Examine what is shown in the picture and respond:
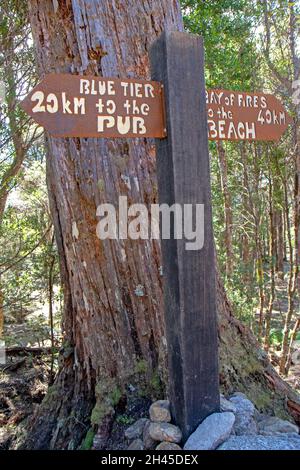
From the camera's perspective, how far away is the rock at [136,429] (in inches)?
97.9

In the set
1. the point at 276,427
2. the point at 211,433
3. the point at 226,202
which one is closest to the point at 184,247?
the point at 211,433

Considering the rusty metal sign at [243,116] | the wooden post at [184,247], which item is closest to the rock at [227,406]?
the wooden post at [184,247]

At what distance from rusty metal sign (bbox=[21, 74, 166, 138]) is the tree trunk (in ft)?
2.19

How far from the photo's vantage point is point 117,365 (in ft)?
9.34

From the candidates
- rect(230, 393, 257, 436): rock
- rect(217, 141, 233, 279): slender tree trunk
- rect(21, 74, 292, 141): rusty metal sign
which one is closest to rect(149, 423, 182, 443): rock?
rect(230, 393, 257, 436): rock

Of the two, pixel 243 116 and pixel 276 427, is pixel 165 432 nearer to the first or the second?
pixel 276 427

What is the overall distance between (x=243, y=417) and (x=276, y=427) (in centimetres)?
21

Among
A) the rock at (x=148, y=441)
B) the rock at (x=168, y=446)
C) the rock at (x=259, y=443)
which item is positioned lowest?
the rock at (x=148, y=441)

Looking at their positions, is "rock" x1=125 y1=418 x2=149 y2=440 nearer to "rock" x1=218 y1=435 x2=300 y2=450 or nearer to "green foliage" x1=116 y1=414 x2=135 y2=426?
"green foliage" x1=116 y1=414 x2=135 y2=426

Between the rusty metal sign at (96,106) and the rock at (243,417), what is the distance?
1.59 metres

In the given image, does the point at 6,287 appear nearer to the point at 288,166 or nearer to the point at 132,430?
the point at 132,430

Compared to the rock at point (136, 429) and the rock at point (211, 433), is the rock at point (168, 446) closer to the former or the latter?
the rock at point (211, 433)

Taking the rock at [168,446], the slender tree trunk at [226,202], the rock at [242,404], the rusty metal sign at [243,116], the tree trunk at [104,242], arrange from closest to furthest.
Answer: the rock at [168,446]
the rusty metal sign at [243,116]
the rock at [242,404]
the tree trunk at [104,242]
the slender tree trunk at [226,202]

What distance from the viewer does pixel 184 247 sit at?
2.19m
